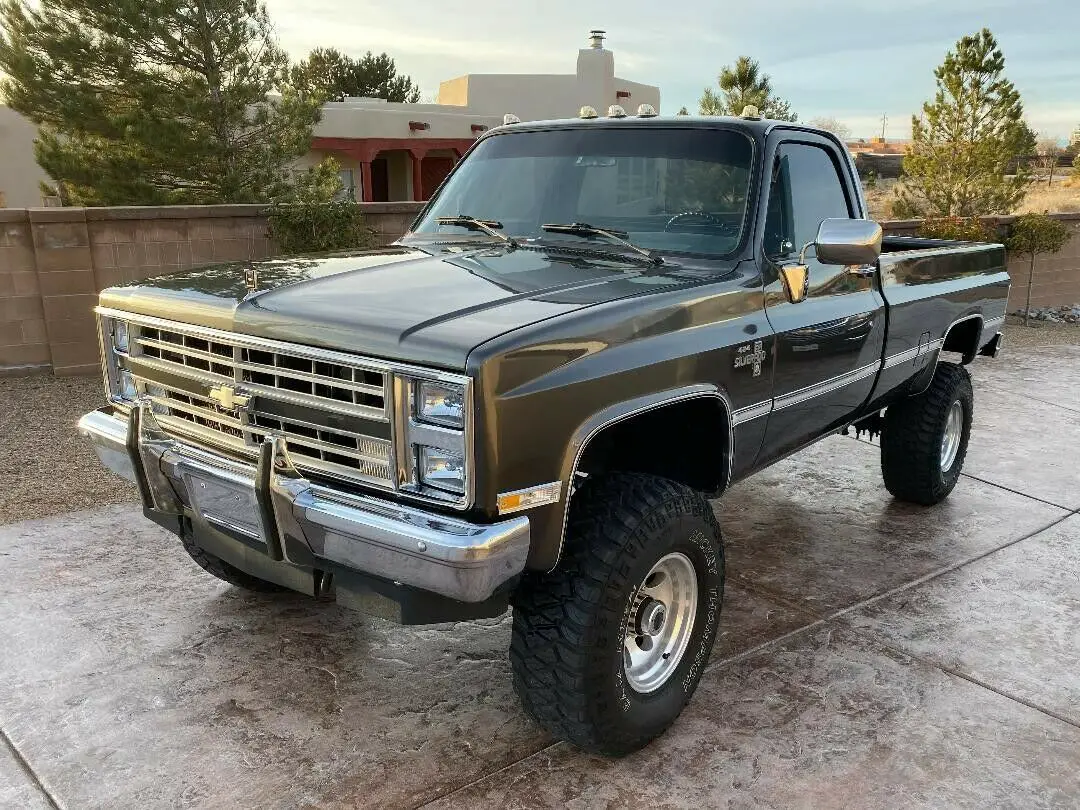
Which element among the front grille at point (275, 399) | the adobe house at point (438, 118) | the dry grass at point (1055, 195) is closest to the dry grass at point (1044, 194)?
the dry grass at point (1055, 195)

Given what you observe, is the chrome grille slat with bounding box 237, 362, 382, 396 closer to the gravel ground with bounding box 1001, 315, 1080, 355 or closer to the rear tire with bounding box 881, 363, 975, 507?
the rear tire with bounding box 881, 363, 975, 507

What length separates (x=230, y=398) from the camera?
3.04 m

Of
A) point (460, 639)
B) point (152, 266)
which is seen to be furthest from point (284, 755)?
point (152, 266)

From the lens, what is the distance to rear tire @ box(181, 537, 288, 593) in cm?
407

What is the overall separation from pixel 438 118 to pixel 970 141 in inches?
512

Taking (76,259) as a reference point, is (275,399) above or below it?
above

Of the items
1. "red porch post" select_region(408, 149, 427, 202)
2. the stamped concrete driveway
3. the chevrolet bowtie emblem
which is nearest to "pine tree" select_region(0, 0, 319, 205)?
"red porch post" select_region(408, 149, 427, 202)

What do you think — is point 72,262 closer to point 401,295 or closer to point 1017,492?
point 401,295

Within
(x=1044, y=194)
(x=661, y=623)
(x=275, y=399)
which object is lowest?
(x=1044, y=194)

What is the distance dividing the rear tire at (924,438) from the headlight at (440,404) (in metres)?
3.66

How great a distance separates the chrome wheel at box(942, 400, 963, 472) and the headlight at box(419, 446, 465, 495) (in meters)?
4.02

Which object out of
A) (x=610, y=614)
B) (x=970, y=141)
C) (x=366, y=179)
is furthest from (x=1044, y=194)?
(x=610, y=614)

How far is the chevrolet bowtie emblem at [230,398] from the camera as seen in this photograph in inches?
118

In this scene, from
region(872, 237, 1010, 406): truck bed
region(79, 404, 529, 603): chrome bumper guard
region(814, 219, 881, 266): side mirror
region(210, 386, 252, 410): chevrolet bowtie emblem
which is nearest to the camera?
region(79, 404, 529, 603): chrome bumper guard
